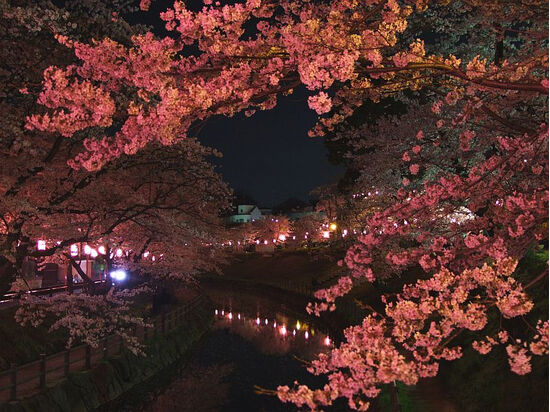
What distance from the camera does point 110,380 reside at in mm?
16984

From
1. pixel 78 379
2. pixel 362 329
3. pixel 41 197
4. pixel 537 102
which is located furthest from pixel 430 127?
pixel 78 379

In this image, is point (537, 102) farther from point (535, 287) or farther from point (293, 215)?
point (293, 215)

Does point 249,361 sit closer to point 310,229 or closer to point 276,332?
point 276,332

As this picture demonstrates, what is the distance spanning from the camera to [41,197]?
48.2 ft

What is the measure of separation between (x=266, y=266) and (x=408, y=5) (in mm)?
55126

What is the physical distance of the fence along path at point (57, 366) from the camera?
41.8ft

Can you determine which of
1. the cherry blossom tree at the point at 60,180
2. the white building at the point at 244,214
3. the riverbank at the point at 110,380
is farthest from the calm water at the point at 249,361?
the white building at the point at 244,214

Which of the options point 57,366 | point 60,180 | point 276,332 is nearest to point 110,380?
point 57,366

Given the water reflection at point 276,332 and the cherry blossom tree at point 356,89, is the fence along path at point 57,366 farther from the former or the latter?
the cherry blossom tree at point 356,89

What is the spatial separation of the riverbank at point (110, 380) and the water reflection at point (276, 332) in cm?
424

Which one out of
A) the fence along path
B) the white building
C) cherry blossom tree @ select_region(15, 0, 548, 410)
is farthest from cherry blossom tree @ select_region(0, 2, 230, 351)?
the white building

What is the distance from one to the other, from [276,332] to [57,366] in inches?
655

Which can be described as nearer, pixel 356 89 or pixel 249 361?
pixel 356 89

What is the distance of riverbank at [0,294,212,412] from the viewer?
44.2 ft
